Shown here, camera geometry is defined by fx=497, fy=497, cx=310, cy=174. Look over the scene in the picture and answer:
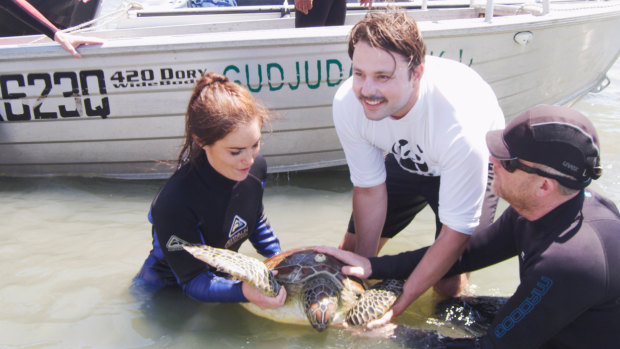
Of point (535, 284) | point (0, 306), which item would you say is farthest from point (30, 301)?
point (535, 284)

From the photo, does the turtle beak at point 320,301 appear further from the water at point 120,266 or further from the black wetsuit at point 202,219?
the black wetsuit at point 202,219

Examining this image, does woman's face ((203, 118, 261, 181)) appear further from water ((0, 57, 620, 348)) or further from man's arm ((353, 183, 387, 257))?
water ((0, 57, 620, 348))

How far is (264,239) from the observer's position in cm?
289

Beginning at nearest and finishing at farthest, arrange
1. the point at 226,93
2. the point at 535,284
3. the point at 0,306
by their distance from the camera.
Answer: the point at 535,284
the point at 226,93
the point at 0,306

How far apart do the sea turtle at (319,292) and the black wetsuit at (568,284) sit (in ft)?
1.88

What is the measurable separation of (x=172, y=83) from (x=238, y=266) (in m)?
2.11

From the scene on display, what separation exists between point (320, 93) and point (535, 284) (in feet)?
8.49

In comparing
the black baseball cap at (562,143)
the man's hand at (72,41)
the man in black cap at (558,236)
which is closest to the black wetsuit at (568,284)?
the man in black cap at (558,236)

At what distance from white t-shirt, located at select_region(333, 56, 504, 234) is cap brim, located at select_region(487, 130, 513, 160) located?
20cm

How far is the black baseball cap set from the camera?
5.61 feet

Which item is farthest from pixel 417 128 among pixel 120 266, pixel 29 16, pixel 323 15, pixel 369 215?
pixel 29 16

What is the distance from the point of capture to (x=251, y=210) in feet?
8.27

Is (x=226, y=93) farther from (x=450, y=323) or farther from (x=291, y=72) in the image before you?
(x=291, y=72)

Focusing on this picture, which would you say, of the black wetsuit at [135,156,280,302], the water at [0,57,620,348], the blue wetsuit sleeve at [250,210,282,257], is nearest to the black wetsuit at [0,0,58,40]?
the water at [0,57,620,348]
